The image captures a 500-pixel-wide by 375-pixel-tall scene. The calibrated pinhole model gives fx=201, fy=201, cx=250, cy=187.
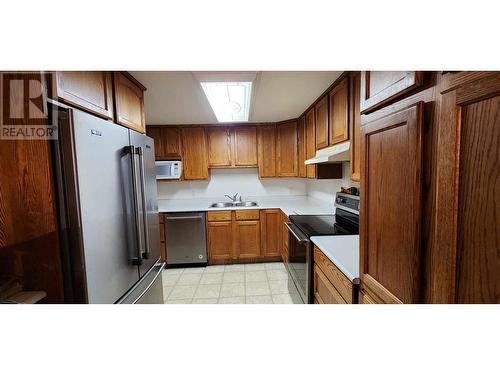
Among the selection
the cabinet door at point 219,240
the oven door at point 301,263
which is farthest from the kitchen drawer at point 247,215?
the oven door at point 301,263

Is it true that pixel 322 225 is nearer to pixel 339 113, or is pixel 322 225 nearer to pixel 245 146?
pixel 339 113

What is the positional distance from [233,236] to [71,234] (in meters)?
2.21

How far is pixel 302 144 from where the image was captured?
2.90 meters

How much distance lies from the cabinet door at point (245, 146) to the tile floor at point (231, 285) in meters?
1.61

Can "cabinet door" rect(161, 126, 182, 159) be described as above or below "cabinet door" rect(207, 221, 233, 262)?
above

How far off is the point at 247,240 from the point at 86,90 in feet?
8.19

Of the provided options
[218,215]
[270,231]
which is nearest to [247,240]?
[270,231]

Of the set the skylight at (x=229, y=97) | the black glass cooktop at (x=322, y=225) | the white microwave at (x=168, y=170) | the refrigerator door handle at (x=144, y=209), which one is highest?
the skylight at (x=229, y=97)

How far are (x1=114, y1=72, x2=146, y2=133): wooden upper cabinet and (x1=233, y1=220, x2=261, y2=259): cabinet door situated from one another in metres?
1.89

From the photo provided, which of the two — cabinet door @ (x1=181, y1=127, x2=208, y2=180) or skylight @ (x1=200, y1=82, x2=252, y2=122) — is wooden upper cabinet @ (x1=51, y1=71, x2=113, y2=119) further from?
cabinet door @ (x1=181, y1=127, x2=208, y2=180)

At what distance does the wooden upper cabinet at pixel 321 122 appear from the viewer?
6.64 feet

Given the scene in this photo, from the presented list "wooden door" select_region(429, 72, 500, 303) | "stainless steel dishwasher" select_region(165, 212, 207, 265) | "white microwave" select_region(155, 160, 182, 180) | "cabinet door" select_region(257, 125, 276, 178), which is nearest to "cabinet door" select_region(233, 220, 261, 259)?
"stainless steel dishwasher" select_region(165, 212, 207, 265)

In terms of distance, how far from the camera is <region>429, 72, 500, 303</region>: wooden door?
461mm

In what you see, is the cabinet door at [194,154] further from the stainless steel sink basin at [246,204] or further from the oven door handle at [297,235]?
the oven door handle at [297,235]
